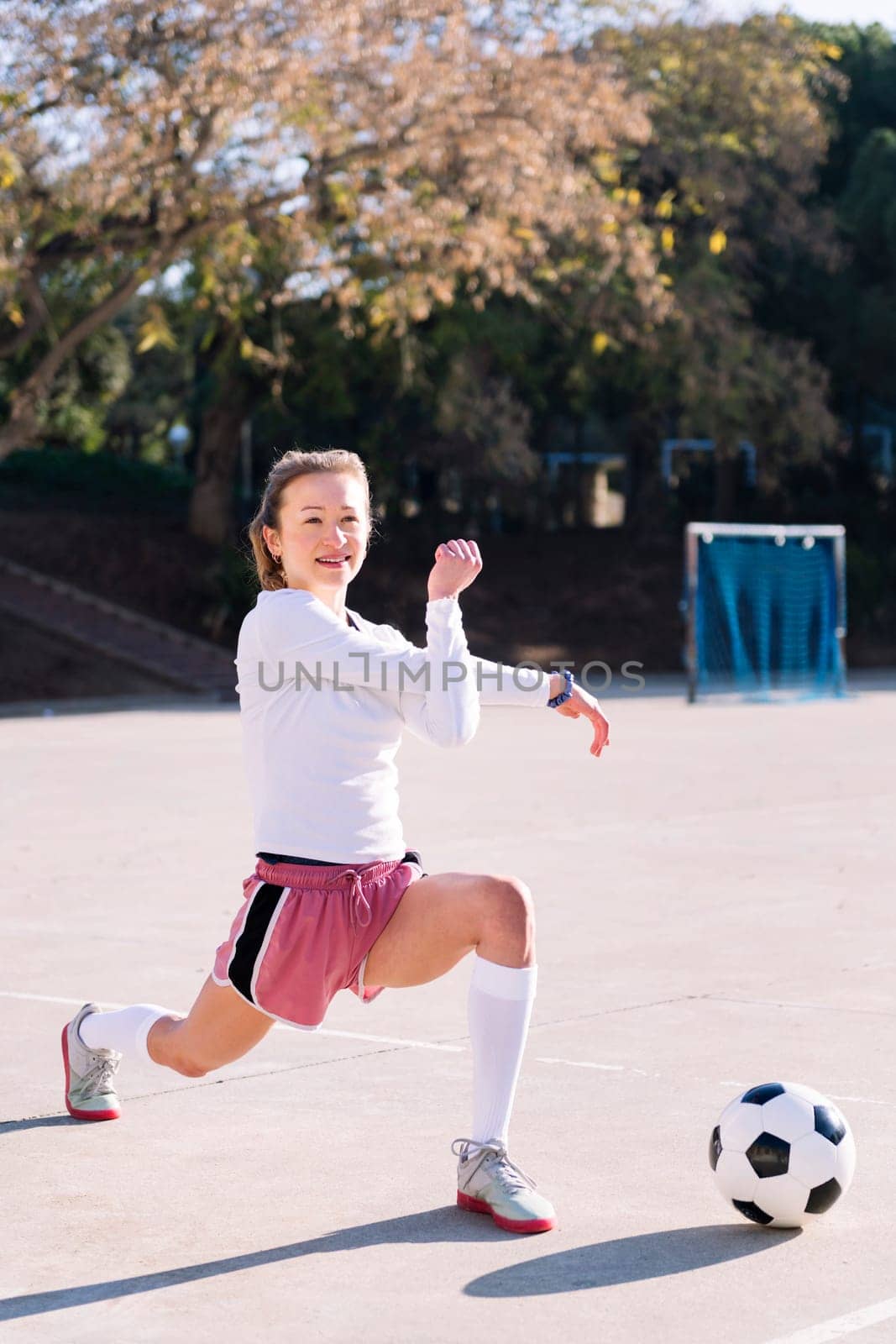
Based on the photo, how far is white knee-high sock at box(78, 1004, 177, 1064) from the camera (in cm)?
499

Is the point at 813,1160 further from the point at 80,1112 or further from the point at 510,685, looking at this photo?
the point at 80,1112

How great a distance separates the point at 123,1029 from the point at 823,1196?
183cm

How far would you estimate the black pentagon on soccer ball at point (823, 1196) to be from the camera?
Answer: 4.37 m

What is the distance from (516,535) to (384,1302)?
118ft

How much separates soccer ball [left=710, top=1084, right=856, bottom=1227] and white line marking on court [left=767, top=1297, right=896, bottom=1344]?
1.64ft

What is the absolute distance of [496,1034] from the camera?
14.6 feet

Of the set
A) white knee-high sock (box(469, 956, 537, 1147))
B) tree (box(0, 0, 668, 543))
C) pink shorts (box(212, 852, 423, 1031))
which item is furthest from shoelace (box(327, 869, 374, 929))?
tree (box(0, 0, 668, 543))

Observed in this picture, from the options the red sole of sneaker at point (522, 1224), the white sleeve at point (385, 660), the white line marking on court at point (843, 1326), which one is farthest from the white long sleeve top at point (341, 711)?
the white line marking on court at point (843, 1326)

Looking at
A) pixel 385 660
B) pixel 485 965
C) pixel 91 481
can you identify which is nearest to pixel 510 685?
pixel 385 660

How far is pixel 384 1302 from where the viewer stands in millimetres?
3881

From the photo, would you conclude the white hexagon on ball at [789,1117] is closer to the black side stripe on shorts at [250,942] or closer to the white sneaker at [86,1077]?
the black side stripe on shorts at [250,942]

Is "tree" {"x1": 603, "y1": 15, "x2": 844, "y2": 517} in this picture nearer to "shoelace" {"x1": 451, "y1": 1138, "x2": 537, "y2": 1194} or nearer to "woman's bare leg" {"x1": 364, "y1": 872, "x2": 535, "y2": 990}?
"woman's bare leg" {"x1": 364, "y1": 872, "x2": 535, "y2": 990}

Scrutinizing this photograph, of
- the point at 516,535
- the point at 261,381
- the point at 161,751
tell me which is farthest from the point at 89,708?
the point at 516,535

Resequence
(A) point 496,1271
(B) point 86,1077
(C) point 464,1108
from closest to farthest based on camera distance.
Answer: (A) point 496,1271 → (B) point 86,1077 → (C) point 464,1108
